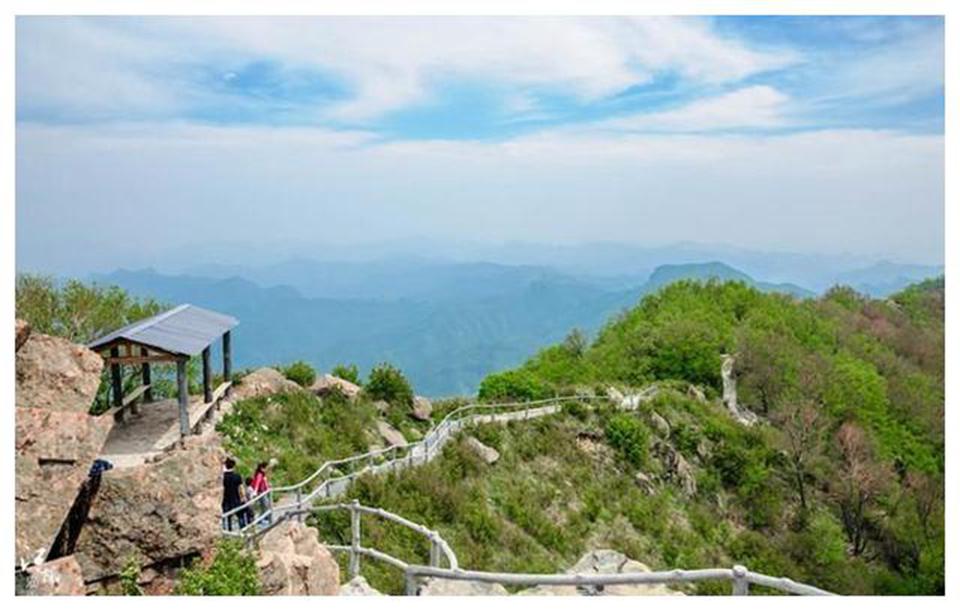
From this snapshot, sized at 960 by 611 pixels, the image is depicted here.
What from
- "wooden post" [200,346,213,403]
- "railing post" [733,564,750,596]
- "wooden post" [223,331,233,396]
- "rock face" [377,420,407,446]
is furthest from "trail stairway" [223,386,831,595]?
"wooden post" [223,331,233,396]

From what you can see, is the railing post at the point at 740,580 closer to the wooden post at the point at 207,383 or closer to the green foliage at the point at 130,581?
the green foliage at the point at 130,581

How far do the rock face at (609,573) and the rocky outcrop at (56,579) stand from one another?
459 centimetres

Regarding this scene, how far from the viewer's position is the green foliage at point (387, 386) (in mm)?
24703

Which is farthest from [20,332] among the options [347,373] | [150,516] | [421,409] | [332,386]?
[347,373]

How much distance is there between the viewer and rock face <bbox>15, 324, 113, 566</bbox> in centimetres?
801

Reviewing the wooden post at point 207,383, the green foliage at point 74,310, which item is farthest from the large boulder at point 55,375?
the green foliage at point 74,310

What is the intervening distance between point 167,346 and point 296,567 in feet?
24.4

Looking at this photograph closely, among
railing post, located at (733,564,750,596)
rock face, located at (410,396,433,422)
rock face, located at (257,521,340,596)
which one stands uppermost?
railing post, located at (733,564,750,596)

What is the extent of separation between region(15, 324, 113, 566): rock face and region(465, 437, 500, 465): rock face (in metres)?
12.6

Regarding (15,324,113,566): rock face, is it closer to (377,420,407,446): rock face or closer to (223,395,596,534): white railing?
(223,395,596,534): white railing

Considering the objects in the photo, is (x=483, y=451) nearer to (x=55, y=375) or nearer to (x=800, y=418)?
(x=55, y=375)

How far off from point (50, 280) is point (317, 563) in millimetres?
21315
